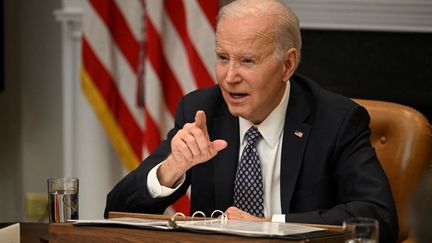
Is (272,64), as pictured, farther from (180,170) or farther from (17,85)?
(17,85)

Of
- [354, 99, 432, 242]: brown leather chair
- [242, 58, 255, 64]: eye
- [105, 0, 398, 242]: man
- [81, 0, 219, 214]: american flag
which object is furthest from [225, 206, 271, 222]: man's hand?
[81, 0, 219, 214]: american flag

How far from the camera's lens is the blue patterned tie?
2504 mm

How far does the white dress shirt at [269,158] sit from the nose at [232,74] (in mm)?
171

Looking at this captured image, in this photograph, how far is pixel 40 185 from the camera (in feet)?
16.1

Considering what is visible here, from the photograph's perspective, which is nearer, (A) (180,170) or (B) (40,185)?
(A) (180,170)

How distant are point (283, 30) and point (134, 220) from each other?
96 centimetres

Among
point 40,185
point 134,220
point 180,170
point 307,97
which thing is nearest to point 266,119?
point 307,97

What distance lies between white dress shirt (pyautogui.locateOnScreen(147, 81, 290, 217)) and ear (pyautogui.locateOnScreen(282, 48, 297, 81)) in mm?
85

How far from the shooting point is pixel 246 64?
2555 millimetres

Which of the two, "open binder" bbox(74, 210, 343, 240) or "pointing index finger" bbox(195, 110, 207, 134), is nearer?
"open binder" bbox(74, 210, 343, 240)

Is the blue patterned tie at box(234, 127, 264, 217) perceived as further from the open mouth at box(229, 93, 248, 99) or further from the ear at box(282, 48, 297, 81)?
the ear at box(282, 48, 297, 81)

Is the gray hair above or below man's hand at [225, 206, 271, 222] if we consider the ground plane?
above

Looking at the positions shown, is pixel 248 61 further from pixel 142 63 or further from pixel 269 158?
pixel 142 63

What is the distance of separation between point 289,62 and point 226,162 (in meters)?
0.38
